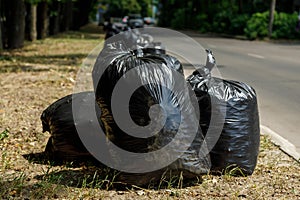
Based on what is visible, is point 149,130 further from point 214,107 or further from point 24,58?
point 24,58

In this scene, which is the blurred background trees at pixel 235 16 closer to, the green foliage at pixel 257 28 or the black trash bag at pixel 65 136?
the green foliage at pixel 257 28

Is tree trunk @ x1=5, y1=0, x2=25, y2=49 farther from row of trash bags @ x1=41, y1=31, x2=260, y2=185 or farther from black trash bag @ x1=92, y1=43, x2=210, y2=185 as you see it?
black trash bag @ x1=92, y1=43, x2=210, y2=185

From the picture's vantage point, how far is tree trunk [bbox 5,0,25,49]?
19016mm

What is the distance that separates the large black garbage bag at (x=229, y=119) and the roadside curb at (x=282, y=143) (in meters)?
0.85

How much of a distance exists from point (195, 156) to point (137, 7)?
307 ft

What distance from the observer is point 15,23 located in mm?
19297

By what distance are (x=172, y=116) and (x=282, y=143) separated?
2.34 m

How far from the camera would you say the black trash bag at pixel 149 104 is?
405 centimetres

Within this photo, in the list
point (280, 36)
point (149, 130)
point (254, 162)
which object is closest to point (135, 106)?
point (149, 130)

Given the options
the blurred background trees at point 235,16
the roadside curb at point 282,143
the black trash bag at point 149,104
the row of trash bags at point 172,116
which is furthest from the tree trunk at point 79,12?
the black trash bag at point 149,104

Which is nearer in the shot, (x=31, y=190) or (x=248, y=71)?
(x=31, y=190)

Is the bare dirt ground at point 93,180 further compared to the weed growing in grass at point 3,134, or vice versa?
the weed growing in grass at point 3,134

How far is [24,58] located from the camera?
1579 centimetres

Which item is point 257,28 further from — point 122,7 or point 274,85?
point 122,7
